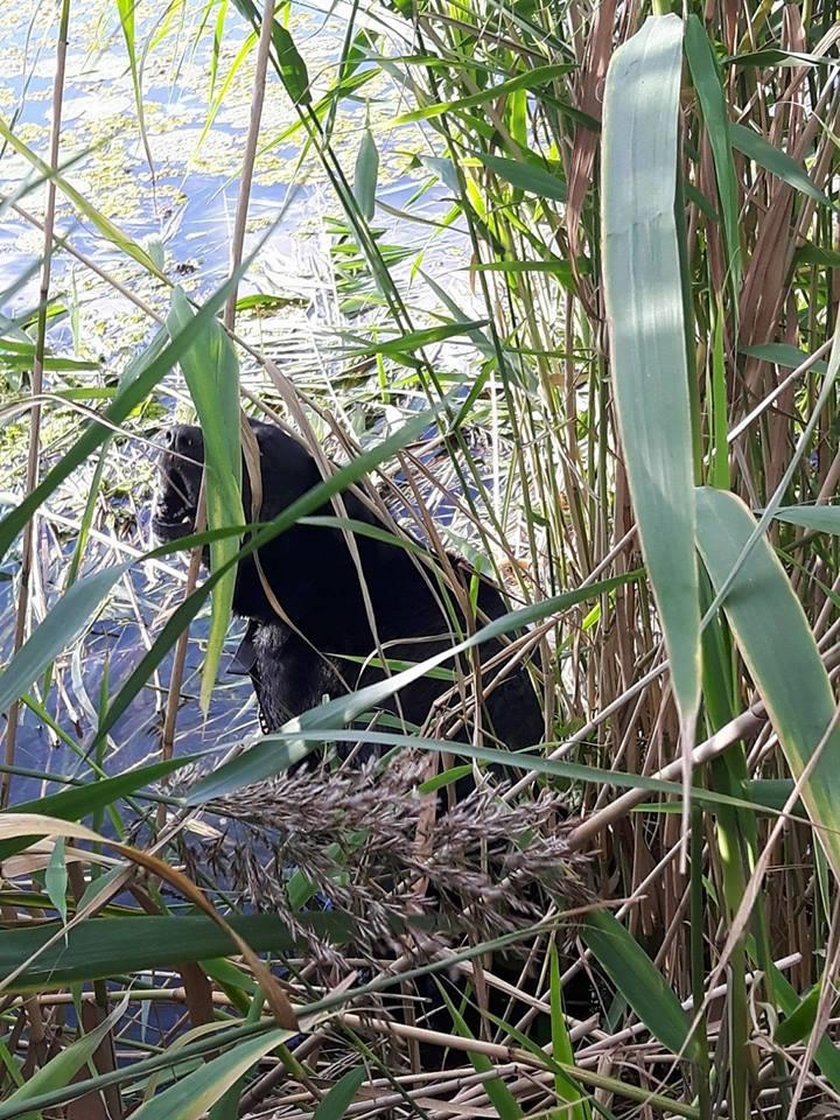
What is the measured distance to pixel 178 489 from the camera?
952 millimetres

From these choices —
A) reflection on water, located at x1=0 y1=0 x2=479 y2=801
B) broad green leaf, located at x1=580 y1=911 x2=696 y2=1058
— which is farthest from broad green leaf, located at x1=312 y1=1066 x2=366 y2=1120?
reflection on water, located at x1=0 y1=0 x2=479 y2=801

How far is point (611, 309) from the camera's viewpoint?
384 mm

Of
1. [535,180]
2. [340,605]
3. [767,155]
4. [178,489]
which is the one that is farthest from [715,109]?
[340,605]

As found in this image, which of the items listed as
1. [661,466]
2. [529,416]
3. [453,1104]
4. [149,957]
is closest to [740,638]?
[661,466]

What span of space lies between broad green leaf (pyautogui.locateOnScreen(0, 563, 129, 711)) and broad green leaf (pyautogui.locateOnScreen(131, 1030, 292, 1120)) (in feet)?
0.51

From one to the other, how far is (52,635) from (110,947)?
0.39 ft

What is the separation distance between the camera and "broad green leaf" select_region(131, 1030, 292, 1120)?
17.3 inches

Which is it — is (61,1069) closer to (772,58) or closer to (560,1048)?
Result: (560,1048)

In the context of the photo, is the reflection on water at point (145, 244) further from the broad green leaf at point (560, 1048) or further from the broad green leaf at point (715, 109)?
the broad green leaf at point (560, 1048)

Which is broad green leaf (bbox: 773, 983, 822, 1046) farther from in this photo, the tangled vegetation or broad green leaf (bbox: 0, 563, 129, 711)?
broad green leaf (bbox: 0, 563, 129, 711)

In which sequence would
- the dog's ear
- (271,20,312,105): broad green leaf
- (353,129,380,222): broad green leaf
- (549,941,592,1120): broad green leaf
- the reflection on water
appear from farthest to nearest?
1. the reflection on water
2. the dog's ear
3. (353,129,380,222): broad green leaf
4. (271,20,312,105): broad green leaf
5. (549,941,592,1120): broad green leaf

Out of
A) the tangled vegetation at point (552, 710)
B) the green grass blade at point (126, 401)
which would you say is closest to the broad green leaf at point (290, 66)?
the tangled vegetation at point (552, 710)

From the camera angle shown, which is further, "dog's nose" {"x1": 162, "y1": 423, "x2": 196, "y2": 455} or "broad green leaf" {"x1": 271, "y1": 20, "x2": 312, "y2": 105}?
"dog's nose" {"x1": 162, "y1": 423, "x2": 196, "y2": 455}

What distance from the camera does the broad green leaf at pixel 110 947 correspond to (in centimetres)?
45
